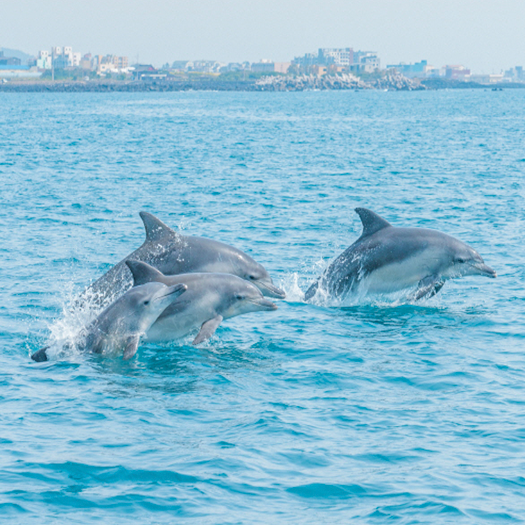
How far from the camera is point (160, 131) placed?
3201 inches

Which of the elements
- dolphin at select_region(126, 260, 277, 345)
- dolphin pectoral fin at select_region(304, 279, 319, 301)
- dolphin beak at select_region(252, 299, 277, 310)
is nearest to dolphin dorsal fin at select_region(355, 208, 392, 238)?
dolphin pectoral fin at select_region(304, 279, 319, 301)

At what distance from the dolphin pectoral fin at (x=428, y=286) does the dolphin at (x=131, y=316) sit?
16.0ft

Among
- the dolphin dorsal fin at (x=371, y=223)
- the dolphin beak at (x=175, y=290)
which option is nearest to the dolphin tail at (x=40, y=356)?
A: the dolphin beak at (x=175, y=290)

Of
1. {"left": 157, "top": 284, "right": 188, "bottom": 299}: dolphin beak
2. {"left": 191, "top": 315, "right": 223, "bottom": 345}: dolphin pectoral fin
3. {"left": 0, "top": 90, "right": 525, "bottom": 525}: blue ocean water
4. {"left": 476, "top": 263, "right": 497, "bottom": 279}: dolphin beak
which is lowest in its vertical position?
{"left": 0, "top": 90, "right": 525, "bottom": 525}: blue ocean water

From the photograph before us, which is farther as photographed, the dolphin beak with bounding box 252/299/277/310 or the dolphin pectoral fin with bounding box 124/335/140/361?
the dolphin beak with bounding box 252/299/277/310

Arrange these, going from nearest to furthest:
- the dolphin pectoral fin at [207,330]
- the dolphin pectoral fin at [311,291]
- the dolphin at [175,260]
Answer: the dolphin pectoral fin at [207,330]
the dolphin at [175,260]
the dolphin pectoral fin at [311,291]

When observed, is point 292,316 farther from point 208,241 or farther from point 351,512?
point 351,512

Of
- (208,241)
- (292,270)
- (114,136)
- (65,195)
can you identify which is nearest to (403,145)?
(114,136)

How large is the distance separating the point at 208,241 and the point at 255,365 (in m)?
2.80

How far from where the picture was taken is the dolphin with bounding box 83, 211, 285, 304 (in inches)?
571

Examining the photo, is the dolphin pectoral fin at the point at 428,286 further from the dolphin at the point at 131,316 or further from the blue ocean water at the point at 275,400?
the dolphin at the point at 131,316

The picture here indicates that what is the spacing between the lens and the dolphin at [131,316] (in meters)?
12.8

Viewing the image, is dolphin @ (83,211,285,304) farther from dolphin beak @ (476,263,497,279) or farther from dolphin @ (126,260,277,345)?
dolphin beak @ (476,263,497,279)

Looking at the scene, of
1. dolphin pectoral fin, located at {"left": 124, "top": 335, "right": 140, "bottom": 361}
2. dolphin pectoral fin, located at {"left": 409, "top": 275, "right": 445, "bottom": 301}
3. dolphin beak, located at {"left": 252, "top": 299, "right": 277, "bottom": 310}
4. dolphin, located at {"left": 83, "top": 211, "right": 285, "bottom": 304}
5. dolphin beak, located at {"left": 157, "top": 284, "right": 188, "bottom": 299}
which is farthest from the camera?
dolphin pectoral fin, located at {"left": 409, "top": 275, "right": 445, "bottom": 301}
